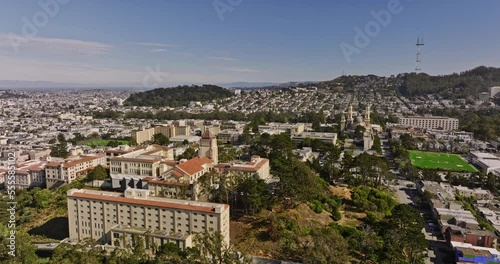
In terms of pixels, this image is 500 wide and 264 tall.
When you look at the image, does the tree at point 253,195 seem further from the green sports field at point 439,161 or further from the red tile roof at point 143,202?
the green sports field at point 439,161

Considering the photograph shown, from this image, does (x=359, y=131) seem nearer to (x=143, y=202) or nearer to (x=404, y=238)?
(x=404, y=238)

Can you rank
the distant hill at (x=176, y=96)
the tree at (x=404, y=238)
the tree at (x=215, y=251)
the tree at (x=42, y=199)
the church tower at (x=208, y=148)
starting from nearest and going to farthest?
the tree at (x=215, y=251) → the tree at (x=404, y=238) → the tree at (x=42, y=199) → the church tower at (x=208, y=148) → the distant hill at (x=176, y=96)

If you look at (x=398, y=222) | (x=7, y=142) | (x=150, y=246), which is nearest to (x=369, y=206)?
(x=398, y=222)

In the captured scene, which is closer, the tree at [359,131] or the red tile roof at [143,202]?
the red tile roof at [143,202]

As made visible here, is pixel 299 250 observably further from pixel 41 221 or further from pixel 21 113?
pixel 21 113

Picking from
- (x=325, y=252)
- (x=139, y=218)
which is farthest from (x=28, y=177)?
(x=325, y=252)

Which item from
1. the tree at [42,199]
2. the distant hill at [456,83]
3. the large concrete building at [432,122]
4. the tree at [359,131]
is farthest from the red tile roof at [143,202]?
the distant hill at [456,83]

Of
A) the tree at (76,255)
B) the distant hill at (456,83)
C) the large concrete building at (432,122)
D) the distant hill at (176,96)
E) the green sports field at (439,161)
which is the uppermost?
the distant hill at (456,83)
